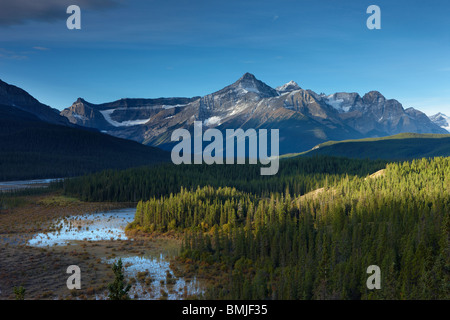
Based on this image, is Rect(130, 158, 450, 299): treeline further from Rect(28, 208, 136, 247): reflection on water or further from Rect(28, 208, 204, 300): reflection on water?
Rect(28, 208, 136, 247): reflection on water

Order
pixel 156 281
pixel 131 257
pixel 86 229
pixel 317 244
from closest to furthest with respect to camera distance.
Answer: pixel 156 281 < pixel 317 244 < pixel 131 257 < pixel 86 229

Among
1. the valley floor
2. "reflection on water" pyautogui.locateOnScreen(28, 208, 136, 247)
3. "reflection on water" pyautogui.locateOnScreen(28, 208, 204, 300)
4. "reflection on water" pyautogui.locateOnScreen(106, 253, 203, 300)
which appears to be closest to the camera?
"reflection on water" pyautogui.locateOnScreen(106, 253, 203, 300)

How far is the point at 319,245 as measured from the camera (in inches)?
2756

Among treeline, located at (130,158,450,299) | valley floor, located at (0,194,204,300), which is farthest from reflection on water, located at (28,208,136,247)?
treeline, located at (130,158,450,299)

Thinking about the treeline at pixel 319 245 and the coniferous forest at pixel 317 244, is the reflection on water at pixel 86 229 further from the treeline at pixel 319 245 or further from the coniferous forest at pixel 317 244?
the treeline at pixel 319 245

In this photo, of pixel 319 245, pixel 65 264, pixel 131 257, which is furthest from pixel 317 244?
A: pixel 65 264

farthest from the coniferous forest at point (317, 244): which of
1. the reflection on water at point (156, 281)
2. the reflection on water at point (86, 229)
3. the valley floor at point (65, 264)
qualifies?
the reflection on water at point (86, 229)

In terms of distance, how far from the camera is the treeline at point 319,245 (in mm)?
53719

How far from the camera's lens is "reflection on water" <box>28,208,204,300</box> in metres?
57.7

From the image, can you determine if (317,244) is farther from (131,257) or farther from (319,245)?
(131,257)

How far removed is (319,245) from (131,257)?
40.5 meters

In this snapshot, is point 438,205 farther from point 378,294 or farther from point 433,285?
point 378,294
